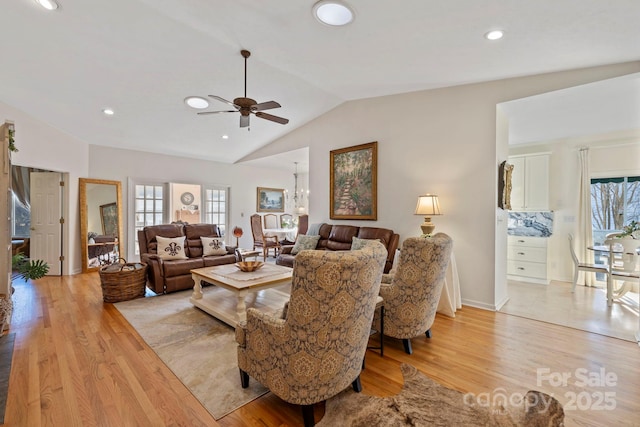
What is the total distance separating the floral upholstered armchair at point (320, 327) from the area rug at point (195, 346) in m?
0.41

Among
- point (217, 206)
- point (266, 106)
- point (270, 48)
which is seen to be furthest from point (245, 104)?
point (217, 206)

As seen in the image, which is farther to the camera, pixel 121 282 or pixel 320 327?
pixel 121 282

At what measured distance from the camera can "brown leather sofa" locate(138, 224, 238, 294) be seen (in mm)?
4070

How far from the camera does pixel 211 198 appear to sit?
7.38m

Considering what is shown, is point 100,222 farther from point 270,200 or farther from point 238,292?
point 238,292

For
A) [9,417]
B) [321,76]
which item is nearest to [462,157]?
[321,76]

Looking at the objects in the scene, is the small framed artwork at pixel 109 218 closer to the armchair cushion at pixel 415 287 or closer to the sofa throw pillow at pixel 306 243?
the sofa throw pillow at pixel 306 243

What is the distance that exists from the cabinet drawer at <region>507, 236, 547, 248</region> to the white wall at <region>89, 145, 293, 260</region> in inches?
252

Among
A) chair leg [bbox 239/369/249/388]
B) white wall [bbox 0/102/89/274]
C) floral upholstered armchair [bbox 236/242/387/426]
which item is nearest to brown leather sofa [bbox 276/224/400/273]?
chair leg [bbox 239/369/249/388]

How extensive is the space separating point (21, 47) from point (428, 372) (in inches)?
206

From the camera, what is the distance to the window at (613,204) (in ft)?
15.0

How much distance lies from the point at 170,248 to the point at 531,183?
6.61 metres

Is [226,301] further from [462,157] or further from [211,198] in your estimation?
[211,198]

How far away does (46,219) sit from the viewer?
5.19m
